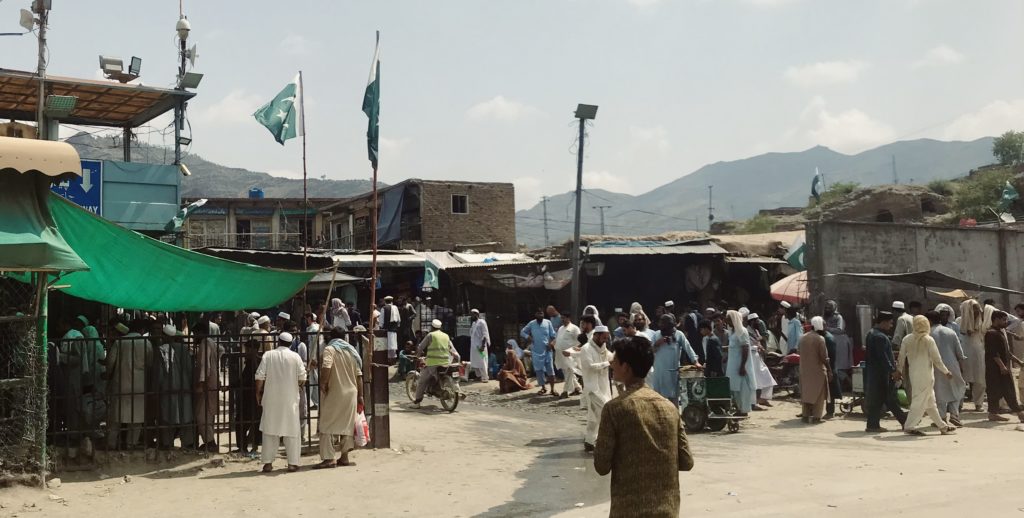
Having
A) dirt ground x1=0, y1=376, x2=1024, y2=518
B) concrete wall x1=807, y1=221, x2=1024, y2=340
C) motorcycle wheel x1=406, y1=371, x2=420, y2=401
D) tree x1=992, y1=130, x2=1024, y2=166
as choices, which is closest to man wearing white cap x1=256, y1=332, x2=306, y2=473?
dirt ground x1=0, y1=376, x2=1024, y2=518

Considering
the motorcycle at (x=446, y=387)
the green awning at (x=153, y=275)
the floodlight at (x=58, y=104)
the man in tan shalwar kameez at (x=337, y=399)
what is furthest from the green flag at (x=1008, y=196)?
the floodlight at (x=58, y=104)

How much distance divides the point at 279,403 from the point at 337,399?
2.12 feet

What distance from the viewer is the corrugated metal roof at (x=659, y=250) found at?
76.6 ft

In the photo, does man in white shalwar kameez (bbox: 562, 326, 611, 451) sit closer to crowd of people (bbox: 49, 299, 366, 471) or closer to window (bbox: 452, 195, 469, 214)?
crowd of people (bbox: 49, 299, 366, 471)

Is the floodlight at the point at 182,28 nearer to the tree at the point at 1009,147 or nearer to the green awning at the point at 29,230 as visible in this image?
the green awning at the point at 29,230

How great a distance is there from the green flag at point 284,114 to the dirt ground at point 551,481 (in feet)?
16.8

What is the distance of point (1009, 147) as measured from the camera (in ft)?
199

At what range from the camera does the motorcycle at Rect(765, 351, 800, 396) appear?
1587 cm

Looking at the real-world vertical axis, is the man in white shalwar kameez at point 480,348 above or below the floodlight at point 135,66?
below

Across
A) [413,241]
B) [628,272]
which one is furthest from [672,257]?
[413,241]

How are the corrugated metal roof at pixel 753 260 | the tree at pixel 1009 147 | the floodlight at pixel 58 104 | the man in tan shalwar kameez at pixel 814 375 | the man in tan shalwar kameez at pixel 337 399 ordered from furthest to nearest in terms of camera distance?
the tree at pixel 1009 147, the corrugated metal roof at pixel 753 260, the floodlight at pixel 58 104, the man in tan shalwar kameez at pixel 814 375, the man in tan shalwar kameez at pixel 337 399

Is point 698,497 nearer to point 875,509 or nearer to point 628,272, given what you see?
point 875,509

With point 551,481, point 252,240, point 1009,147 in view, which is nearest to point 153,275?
point 551,481

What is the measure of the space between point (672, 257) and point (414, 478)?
16095 mm
